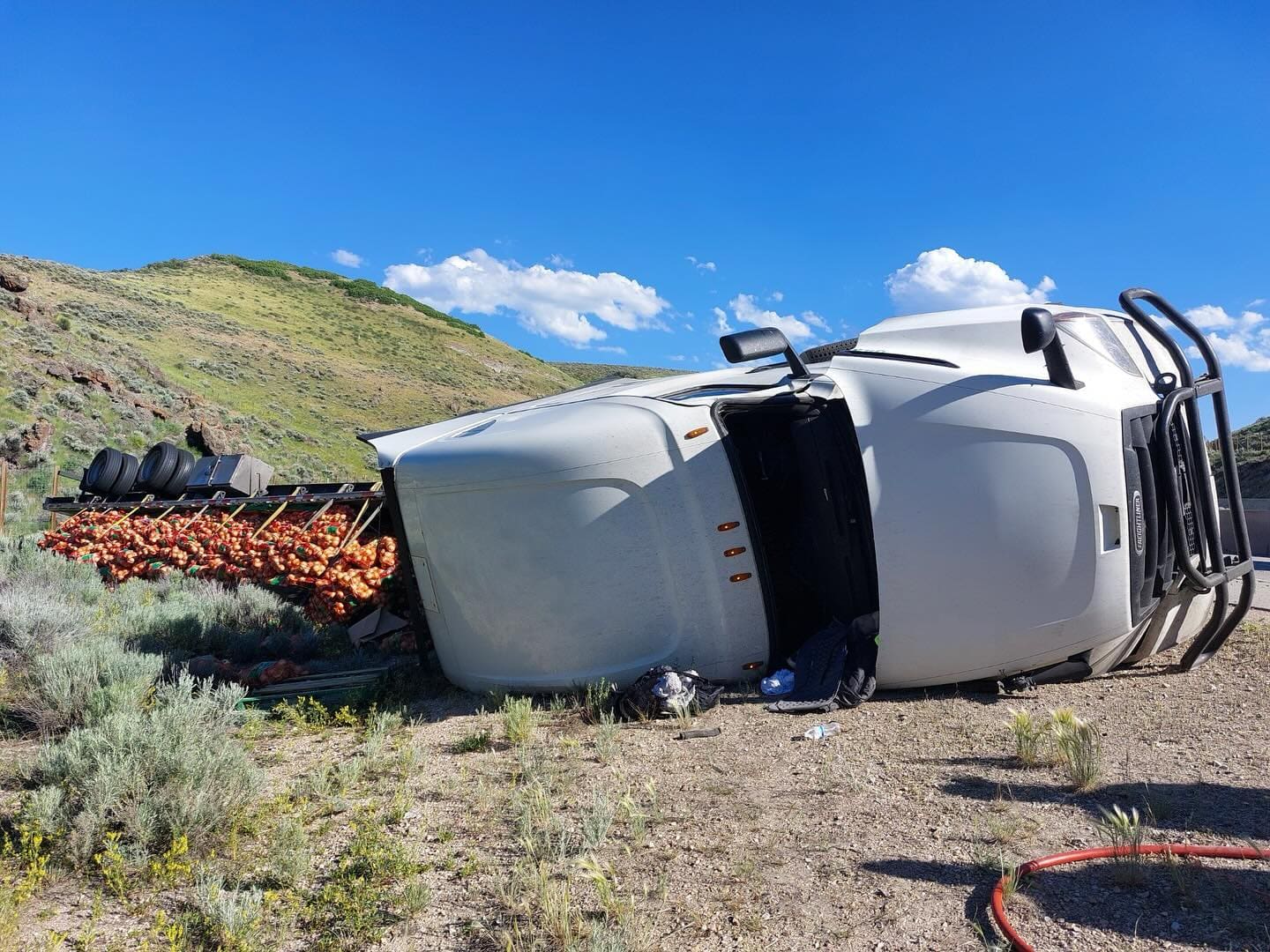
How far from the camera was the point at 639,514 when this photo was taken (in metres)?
5.49

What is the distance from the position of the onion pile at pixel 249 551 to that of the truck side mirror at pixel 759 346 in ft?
14.6

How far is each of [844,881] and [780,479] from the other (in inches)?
131

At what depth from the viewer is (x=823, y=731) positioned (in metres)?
4.93

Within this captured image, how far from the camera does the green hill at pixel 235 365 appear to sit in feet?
82.6

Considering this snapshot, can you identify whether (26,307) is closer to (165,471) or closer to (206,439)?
(206,439)

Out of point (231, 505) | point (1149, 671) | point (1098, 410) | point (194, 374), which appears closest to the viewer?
point (1098, 410)

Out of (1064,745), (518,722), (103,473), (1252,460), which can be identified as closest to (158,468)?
(103,473)

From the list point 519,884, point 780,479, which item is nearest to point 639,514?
point 780,479

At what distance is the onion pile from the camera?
855cm

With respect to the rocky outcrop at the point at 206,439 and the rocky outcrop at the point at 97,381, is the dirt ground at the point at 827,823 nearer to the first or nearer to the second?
the rocky outcrop at the point at 206,439

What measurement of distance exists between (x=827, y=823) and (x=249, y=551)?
8.13 metres

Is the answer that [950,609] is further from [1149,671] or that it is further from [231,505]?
[231,505]

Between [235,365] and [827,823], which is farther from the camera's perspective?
[235,365]

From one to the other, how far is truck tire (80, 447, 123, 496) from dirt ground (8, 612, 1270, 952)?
1113 centimetres
